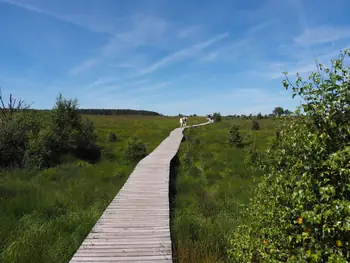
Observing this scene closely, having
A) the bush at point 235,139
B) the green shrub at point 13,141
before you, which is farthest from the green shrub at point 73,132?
the bush at point 235,139

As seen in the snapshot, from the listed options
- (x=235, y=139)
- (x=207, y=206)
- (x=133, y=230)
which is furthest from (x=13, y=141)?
(x=235, y=139)

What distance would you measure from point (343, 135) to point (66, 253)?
4.49 metres

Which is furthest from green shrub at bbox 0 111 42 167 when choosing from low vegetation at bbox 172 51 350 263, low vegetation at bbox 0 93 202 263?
low vegetation at bbox 172 51 350 263

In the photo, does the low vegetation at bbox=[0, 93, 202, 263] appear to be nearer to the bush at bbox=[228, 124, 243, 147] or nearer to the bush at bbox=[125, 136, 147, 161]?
the bush at bbox=[125, 136, 147, 161]

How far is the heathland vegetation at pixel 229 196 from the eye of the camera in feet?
8.82

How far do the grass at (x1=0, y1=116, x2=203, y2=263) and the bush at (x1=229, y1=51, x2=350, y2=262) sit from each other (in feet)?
11.1

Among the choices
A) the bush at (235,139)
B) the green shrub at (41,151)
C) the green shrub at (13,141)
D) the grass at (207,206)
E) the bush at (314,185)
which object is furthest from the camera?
the bush at (235,139)

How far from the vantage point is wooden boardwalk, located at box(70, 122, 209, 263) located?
413 centimetres

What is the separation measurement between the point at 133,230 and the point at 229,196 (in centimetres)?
427

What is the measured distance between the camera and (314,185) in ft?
9.14

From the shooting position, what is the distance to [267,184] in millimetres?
3752

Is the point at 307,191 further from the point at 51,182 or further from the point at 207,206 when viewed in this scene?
the point at 51,182

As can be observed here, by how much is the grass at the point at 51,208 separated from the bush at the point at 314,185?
3388 millimetres

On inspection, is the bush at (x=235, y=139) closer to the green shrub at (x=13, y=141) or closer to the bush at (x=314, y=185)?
the green shrub at (x=13, y=141)
